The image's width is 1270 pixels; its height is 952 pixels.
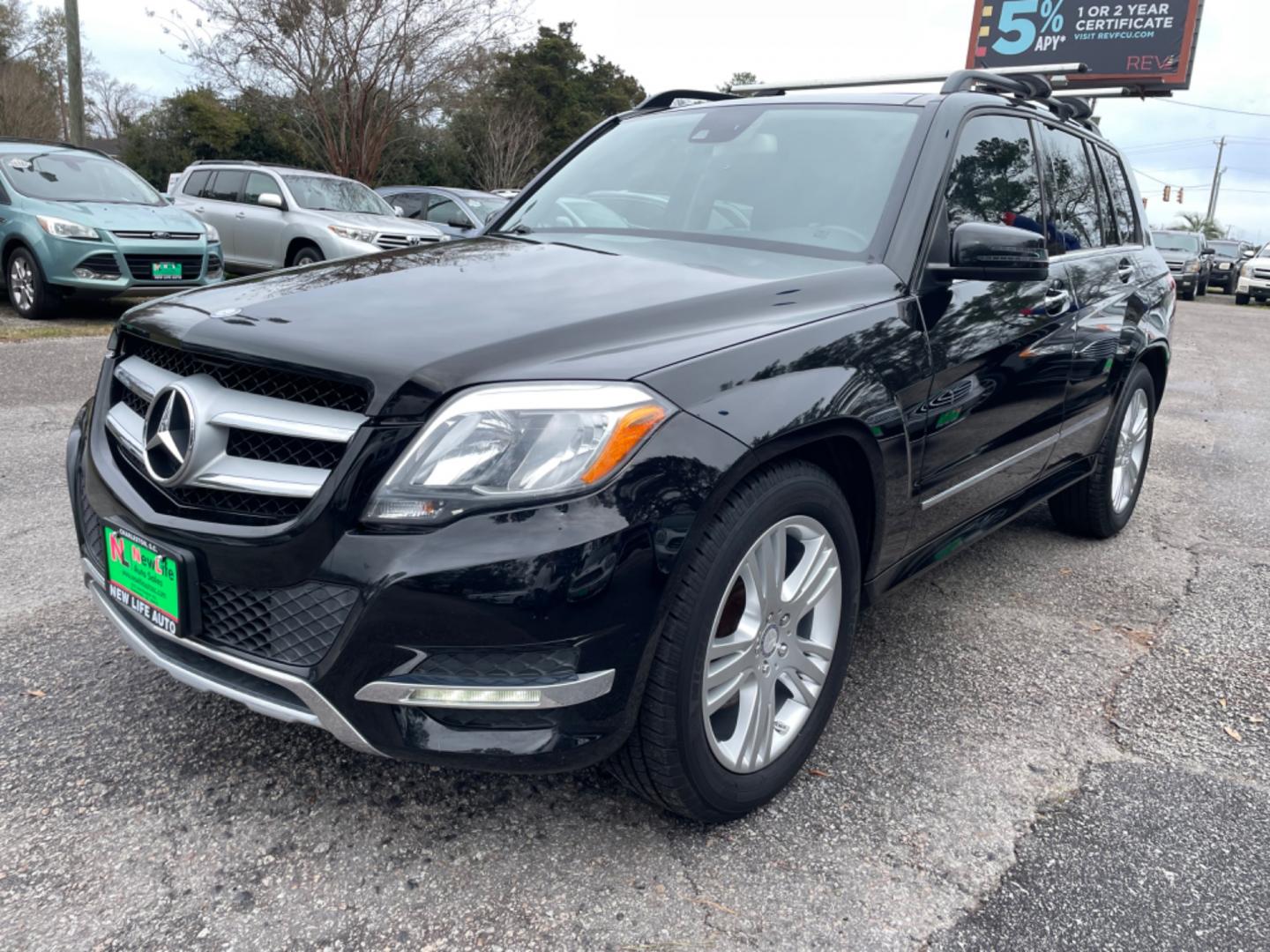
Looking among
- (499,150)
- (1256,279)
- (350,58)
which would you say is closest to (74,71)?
(350,58)

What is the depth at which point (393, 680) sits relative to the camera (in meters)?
1.87

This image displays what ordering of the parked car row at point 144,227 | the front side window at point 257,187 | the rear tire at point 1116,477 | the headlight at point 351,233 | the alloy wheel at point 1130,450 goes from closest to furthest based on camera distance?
the rear tire at point 1116,477 < the alloy wheel at point 1130,450 < the parked car row at point 144,227 < the headlight at point 351,233 < the front side window at point 257,187

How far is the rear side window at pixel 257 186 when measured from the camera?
12.4m

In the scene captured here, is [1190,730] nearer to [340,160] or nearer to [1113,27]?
[340,160]

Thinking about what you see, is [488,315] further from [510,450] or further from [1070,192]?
[1070,192]

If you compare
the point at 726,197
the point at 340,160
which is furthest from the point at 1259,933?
the point at 340,160

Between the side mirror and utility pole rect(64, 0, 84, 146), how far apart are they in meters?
17.9

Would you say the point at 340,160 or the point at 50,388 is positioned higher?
the point at 340,160

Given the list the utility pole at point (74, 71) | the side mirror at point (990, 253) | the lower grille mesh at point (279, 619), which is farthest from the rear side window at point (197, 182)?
the lower grille mesh at point (279, 619)

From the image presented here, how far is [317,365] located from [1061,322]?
2.63 metres

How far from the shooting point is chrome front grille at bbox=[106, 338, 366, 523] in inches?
76.2

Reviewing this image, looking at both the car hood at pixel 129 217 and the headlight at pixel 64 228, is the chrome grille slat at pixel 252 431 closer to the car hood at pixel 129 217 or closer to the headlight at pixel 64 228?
the headlight at pixel 64 228

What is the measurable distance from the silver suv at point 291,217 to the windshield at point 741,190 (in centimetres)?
854

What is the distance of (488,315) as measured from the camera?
2184 mm
